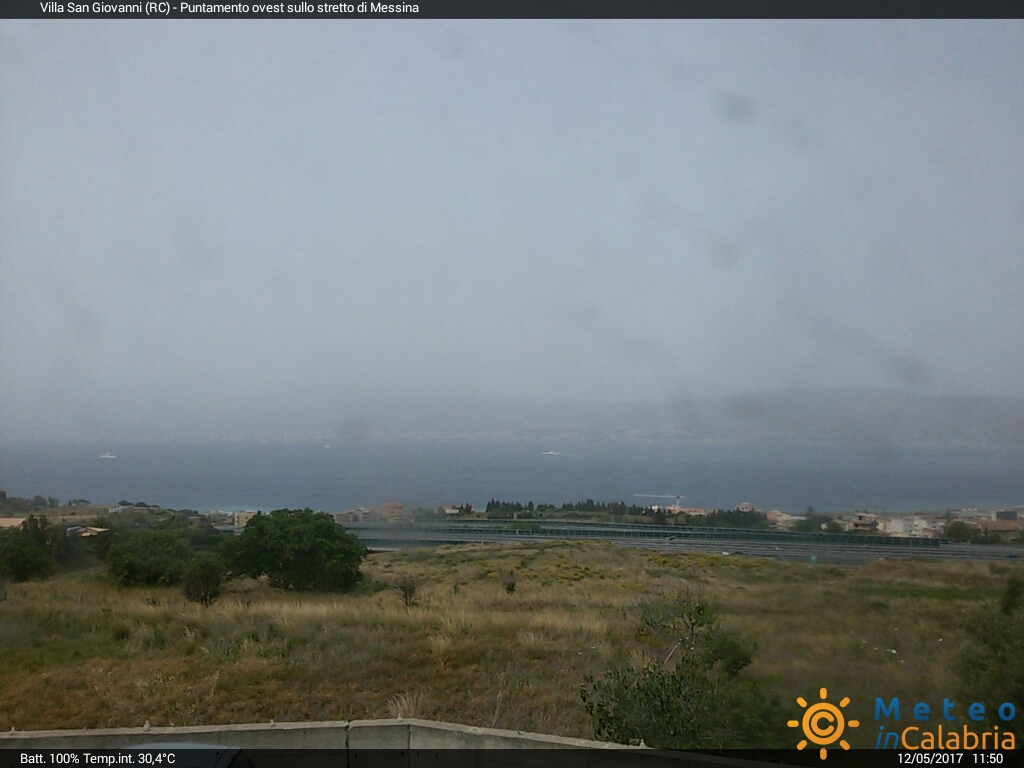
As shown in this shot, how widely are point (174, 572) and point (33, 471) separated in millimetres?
3491

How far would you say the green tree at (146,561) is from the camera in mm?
10898

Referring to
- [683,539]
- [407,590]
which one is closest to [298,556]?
[407,590]

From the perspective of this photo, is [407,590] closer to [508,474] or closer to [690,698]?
[690,698]

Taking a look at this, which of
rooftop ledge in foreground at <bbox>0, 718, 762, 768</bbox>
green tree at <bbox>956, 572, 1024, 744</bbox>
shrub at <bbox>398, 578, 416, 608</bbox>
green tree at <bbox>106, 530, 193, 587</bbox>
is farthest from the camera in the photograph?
green tree at <bbox>106, 530, 193, 587</bbox>

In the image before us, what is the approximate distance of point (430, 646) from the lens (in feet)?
23.7

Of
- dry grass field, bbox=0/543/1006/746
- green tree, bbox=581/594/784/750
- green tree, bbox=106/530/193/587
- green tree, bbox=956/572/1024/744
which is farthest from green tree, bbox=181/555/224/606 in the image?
green tree, bbox=956/572/1024/744

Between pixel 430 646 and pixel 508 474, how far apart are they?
56.9ft

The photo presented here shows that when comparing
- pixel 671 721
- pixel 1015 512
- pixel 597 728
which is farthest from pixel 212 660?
pixel 1015 512

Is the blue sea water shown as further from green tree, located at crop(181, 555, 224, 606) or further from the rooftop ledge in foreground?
the rooftop ledge in foreground

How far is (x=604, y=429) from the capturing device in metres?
20.1

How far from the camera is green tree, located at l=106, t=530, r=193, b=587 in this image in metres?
10.9

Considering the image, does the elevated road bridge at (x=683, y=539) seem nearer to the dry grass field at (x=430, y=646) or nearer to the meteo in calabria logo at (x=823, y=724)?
the dry grass field at (x=430, y=646)

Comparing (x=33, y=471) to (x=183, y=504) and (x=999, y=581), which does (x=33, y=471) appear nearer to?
(x=183, y=504)

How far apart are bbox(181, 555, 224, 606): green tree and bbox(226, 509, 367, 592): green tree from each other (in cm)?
99
